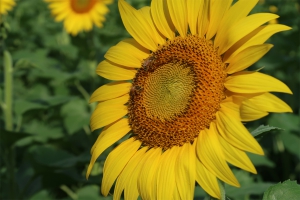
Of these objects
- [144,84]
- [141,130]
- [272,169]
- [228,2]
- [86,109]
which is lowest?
[272,169]

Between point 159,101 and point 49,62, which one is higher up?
point 159,101

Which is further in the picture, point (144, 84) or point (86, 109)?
point (86, 109)

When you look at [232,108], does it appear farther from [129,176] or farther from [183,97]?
[129,176]

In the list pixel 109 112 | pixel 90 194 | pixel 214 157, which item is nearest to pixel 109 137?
pixel 109 112

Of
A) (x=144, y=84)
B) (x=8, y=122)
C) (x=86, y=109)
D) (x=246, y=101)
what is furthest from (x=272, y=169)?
(x=246, y=101)

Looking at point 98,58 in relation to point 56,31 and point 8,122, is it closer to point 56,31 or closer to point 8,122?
point 8,122

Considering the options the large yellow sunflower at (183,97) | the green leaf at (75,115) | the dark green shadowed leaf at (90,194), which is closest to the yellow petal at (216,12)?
the large yellow sunflower at (183,97)
